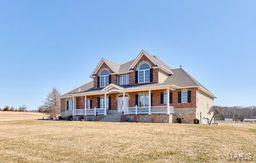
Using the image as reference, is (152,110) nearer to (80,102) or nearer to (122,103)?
(122,103)

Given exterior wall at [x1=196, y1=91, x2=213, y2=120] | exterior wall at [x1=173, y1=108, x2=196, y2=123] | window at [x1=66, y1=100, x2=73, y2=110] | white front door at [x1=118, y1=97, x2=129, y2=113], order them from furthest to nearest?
window at [x1=66, y1=100, x2=73, y2=110] < white front door at [x1=118, y1=97, x2=129, y2=113] < exterior wall at [x1=196, y1=91, x2=213, y2=120] < exterior wall at [x1=173, y1=108, x2=196, y2=123]

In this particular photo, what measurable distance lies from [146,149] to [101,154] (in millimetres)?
2165

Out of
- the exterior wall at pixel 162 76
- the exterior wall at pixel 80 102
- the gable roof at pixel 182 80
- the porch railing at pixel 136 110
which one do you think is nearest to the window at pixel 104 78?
the exterior wall at pixel 80 102

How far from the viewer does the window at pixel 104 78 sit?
42219mm

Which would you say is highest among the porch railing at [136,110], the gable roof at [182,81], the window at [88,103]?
the gable roof at [182,81]

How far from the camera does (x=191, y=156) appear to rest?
41.5 ft

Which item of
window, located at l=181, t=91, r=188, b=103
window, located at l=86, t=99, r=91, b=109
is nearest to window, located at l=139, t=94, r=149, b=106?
window, located at l=181, t=91, r=188, b=103

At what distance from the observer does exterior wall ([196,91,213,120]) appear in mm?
35469

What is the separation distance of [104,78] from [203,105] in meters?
13.7

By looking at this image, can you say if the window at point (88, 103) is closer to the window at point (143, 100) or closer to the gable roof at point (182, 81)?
the gable roof at point (182, 81)

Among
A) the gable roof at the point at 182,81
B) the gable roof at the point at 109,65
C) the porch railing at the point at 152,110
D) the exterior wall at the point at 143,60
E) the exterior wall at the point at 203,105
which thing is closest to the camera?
the porch railing at the point at 152,110

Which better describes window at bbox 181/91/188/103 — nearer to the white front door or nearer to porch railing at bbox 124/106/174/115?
porch railing at bbox 124/106/174/115

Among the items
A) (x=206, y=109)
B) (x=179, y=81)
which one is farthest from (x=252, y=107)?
(x=179, y=81)

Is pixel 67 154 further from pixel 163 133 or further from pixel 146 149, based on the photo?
pixel 163 133
